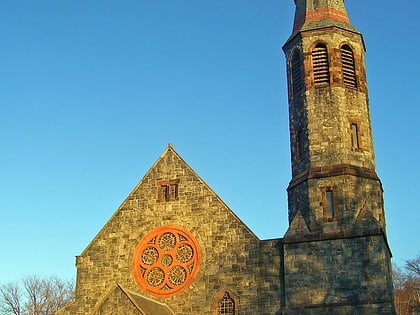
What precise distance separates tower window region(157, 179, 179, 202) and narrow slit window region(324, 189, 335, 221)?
6990 mm

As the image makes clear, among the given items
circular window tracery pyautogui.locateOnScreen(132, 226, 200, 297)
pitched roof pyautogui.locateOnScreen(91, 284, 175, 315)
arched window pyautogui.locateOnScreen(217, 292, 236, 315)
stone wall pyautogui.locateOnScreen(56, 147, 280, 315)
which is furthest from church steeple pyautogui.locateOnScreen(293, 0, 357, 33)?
pitched roof pyautogui.locateOnScreen(91, 284, 175, 315)

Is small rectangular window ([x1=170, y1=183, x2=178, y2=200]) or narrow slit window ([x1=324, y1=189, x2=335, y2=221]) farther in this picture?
small rectangular window ([x1=170, y1=183, x2=178, y2=200])

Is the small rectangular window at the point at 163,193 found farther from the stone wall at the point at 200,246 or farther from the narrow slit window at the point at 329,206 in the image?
the narrow slit window at the point at 329,206

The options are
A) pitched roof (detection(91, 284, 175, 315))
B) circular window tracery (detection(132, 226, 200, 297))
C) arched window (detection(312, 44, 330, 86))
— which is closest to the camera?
pitched roof (detection(91, 284, 175, 315))

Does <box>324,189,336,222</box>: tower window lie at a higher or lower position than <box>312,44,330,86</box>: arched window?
lower

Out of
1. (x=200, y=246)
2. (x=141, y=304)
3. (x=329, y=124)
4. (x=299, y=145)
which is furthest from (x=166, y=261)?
(x=329, y=124)

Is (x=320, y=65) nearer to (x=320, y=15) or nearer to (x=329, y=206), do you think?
(x=320, y=15)

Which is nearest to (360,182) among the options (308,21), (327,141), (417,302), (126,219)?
(327,141)

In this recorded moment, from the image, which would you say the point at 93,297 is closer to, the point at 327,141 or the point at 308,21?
the point at 327,141

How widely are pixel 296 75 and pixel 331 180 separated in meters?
5.91

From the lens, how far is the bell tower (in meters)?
24.0

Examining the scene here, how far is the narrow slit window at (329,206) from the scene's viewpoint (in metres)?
25.7

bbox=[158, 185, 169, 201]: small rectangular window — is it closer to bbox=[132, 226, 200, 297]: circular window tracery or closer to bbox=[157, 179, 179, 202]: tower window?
bbox=[157, 179, 179, 202]: tower window

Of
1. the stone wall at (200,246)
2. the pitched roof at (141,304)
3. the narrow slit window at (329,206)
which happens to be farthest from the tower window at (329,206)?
the pitched roof at (141,304)
